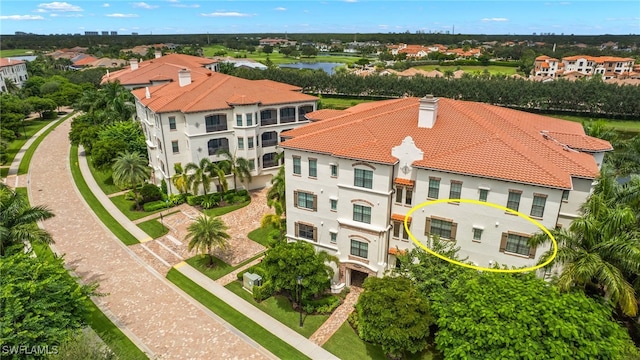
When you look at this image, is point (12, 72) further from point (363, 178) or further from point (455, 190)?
point (455, 190)

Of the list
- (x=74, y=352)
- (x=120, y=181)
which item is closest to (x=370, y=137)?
(x=74, y=352)

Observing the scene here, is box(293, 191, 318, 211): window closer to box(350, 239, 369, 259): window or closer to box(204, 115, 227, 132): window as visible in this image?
box(350, 239, 369, 259): window

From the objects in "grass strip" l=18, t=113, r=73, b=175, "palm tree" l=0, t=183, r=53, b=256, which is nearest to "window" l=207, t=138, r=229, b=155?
"palm tree" l=0, t=183, r=53, b=256

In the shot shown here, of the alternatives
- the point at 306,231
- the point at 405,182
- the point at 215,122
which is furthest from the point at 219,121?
the point at 405,182

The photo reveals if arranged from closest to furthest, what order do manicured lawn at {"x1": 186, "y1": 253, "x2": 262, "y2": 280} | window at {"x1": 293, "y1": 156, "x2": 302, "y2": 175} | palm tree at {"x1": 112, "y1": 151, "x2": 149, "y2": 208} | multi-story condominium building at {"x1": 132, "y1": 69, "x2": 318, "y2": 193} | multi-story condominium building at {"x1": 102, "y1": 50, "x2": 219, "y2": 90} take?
1. window at {"x1": 293, "y1": 156, "x2": 302, "y2": 175}
2. manicured lawn at {"x1": 186, "y1": 253, "x2": 262, "y2": 280}
3. palm tree at {"x1": 112, "y1": 151, "x2": 149, "y2": 208}
4. multi-story condominium building at {"x1": 132, "y1": 69, "x2": 318, "y2": 193}
5. multi-story condominium building at {"x1": 102, "y1": 50, "x2": 219, "y2": 90}

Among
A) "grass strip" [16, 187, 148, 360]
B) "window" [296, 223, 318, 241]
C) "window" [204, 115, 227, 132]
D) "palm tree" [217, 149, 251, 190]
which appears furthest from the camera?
"palm tree" [217, 149, 251, 190]

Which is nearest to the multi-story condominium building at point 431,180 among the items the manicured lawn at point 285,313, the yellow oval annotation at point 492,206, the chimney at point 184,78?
the yellow oval annotation at point 492,206
